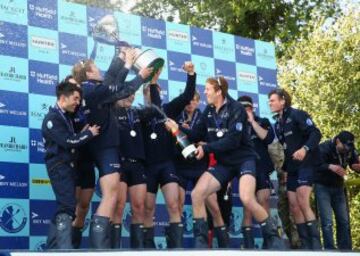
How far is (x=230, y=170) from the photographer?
569cm

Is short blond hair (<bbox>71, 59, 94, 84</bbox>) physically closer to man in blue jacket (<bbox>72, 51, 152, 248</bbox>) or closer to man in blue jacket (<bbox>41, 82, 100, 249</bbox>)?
man in blue jacket (<bbox>72, 51, 152, 248</bbox>)

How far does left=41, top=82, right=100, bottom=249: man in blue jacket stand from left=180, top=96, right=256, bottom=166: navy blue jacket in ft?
3.98

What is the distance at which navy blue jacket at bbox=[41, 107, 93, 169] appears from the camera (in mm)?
4914

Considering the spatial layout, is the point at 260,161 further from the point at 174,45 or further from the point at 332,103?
the point at 332,103

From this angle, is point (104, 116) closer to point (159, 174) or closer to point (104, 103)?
point (104, 103)

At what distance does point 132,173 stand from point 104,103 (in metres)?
0.86

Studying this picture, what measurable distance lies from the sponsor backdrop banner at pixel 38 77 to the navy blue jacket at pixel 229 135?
178cm

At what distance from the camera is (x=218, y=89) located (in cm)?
584

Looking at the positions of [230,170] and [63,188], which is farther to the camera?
[230,170]

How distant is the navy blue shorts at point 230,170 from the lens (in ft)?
18.3

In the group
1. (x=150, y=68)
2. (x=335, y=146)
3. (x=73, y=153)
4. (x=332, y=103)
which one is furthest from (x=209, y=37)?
(x=332, y=103)

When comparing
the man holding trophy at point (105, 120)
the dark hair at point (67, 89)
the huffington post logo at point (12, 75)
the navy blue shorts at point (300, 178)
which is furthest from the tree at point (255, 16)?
the dark hair at point (67, 89)

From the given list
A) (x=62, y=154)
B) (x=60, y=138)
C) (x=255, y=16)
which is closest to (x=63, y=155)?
(x=62, y=154)

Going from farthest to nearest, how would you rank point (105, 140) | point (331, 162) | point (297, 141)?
point (331, 162)
point (297, 141)
point (105, 140)
